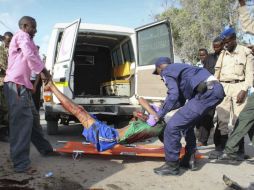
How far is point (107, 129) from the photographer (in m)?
5.17

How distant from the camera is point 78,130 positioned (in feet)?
30.4

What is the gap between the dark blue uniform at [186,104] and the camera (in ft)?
16.4

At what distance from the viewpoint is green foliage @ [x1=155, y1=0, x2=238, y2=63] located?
28500 mm

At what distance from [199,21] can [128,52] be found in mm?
21884

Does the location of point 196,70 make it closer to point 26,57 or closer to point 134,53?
point 26,57

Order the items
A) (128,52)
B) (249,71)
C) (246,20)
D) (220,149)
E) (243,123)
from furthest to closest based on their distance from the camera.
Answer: (128,52) → (220,149) → (249,71) → (243,123) → (246,20)

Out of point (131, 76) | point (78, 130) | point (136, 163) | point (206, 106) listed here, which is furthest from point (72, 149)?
point (78, 130)

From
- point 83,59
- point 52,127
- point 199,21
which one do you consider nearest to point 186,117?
point 52,127

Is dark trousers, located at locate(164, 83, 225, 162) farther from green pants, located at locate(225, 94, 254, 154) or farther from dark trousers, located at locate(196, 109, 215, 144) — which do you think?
dark trousers, located at locate(196, 109, 215, 144)

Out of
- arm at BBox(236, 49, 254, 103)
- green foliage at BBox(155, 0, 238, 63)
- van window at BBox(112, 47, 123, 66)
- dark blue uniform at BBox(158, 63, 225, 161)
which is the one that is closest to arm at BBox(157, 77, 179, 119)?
dark blue uniform at BBox(158, 63, 225, 161)

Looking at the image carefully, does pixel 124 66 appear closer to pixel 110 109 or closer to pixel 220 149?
pixel 110 109

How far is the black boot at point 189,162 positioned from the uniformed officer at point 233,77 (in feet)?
2.75

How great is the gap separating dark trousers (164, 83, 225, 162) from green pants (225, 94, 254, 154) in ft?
2.82

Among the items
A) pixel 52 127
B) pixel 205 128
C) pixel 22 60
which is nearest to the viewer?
pixel 22 60
